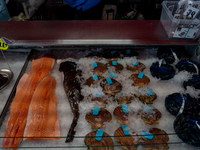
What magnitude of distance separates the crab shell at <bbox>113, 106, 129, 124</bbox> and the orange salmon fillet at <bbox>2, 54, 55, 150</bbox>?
110 centimetres

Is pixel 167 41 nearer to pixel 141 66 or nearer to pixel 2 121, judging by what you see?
pixel 141 66

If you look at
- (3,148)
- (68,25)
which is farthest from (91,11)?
(3,148)

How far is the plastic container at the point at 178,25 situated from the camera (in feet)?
5.97

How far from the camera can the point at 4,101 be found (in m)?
2.06

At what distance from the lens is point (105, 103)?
1989 mm

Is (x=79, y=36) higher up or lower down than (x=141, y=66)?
higher up

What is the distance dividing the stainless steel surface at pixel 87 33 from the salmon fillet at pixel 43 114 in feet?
2.09

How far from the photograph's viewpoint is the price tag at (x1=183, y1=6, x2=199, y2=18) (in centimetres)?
177

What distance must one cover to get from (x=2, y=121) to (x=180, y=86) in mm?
2453

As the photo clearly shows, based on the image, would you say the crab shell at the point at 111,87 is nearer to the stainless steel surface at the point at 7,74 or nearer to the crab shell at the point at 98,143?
the crab shell at the point at 98,143

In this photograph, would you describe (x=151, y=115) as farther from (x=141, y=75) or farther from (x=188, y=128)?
(x=141, y=75)

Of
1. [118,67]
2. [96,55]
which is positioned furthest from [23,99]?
[118,67]

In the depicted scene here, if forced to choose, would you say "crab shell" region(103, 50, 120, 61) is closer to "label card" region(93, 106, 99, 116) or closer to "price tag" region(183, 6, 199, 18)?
"label card" region(93, 106, 99, 116)

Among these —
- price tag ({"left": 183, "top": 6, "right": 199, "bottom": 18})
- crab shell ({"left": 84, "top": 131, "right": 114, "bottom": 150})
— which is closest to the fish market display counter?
crab shell ({"left": 84, "top": 131, "right": 114, "bottom": 150})
